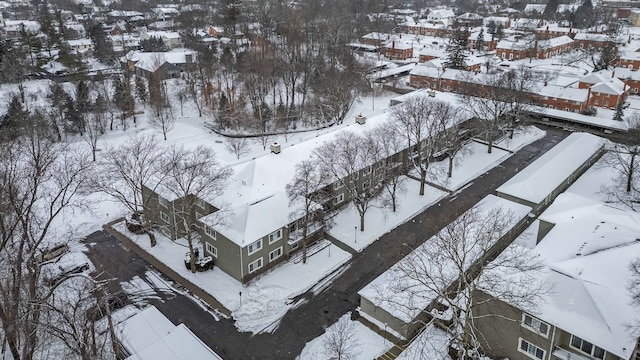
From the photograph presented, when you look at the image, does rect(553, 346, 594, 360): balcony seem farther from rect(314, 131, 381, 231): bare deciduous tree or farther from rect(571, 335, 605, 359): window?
rect(314, 131, 381, 231): bare deciduous tree

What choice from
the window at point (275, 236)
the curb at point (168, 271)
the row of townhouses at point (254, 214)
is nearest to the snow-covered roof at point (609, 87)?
the row of townhouses at point (254, 214)

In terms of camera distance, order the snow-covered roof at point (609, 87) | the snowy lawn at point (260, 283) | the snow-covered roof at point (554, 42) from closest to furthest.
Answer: the snowy lawn at point (260, 283)
the snow-covered roof at point (609, 87)
the snow-covered roof at point (554, 42)

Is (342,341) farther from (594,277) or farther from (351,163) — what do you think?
(351,163)

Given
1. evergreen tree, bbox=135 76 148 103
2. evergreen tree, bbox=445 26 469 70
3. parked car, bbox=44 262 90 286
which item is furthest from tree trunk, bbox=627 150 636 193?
evergreen tree, bbox=135 76 148 103

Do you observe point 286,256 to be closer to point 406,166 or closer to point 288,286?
point 288,286

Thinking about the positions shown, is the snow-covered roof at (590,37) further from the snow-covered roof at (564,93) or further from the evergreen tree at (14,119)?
the evergreen tree at (14,119)

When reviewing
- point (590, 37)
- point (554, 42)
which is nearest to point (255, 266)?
point (554, 42)
